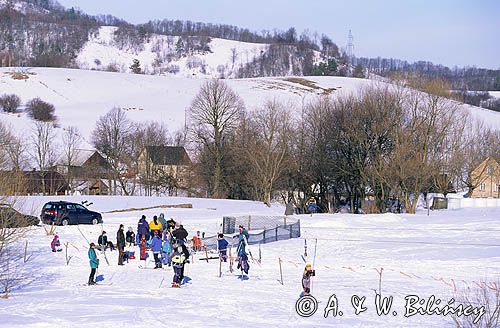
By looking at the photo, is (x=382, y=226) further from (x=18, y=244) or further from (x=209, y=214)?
(x=18, y=244)

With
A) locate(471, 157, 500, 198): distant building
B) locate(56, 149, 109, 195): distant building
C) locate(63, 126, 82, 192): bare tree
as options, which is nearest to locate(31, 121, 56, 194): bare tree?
A: locate(56, 149, 109, 195): distant building

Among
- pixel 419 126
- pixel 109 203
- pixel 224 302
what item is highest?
pixel 419 126

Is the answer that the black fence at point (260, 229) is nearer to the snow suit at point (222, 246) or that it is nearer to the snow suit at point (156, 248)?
the snow suit at point (222, 246)

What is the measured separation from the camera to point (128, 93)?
131125mm

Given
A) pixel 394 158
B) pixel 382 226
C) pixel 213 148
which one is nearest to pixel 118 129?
pixel 213 148

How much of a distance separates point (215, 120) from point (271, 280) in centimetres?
4906

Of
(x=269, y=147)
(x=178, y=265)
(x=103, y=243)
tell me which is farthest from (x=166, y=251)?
(x=269, y=147)

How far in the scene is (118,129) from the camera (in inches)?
3509

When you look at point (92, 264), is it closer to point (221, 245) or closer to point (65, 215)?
point (221, 245)

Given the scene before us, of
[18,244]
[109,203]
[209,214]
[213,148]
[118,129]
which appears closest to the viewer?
[18,244]

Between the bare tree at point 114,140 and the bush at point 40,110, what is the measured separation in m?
9.68

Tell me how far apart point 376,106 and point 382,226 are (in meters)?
20.5

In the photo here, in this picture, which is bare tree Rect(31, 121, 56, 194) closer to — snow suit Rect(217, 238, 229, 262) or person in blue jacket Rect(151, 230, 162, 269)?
person in blue jacket Rect(151, 230, 162, 269)

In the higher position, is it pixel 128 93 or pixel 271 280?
pixel 128 93
